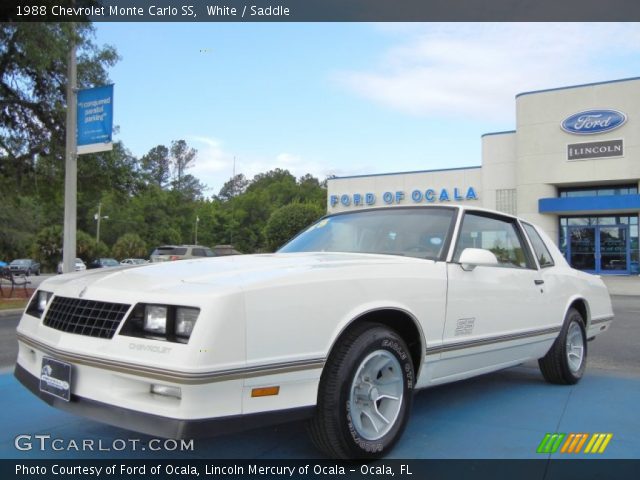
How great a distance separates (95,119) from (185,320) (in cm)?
1271

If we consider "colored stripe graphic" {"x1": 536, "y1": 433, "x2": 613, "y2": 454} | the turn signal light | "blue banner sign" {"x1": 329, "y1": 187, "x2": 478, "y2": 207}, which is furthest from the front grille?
"blue banner sign" {"x1": 329, "y1": 187, "x2": 478, "y2": 207}

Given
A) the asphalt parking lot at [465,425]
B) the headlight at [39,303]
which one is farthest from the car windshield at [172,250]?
the headlight at [39,303]

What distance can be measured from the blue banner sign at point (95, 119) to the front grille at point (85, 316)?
11.0 m

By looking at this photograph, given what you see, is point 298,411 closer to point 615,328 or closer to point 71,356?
point 71,356

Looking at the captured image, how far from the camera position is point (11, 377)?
5.70m

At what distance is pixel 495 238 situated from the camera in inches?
194

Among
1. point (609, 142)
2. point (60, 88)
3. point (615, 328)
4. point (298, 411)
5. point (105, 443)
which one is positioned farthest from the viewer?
point (609, 142)

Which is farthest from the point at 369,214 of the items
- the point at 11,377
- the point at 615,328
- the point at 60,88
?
the point at 60,88

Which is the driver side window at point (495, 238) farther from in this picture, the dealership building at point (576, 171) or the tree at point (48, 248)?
the tree at point (48, 248)

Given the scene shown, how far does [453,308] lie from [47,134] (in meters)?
17.6

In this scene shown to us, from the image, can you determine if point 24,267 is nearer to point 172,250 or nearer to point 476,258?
point 172,250

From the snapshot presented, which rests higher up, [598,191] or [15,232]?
[598,191]

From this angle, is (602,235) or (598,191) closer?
(602,235)

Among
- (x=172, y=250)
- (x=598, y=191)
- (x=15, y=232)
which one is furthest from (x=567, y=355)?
(x=15, y=232)
